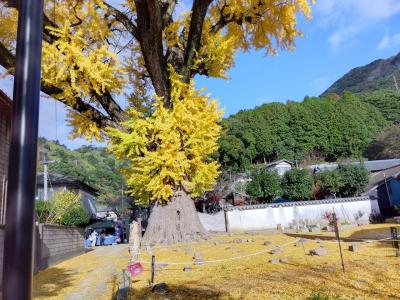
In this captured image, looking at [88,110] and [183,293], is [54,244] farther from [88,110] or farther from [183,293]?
[183,293]

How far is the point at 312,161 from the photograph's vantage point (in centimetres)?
5272

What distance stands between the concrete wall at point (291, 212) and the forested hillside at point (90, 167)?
76.9ft

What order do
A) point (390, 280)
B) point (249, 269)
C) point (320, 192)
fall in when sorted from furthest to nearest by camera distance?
point (320, 192) < point (249, 269) < point (390, 280)

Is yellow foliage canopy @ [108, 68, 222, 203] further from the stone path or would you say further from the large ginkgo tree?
the stone path

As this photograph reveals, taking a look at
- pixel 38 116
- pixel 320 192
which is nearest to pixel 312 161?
pixel 320 192

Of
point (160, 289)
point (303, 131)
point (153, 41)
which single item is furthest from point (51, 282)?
point (303, 131)

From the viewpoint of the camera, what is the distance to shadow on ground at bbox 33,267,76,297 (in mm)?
7859

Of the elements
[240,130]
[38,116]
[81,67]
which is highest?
[240,130]

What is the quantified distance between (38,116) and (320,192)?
113 feet

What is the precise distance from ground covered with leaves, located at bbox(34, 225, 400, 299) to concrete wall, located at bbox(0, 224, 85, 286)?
848mm

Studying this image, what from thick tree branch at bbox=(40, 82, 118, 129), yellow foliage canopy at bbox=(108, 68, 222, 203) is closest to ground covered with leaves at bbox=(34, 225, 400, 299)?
yellow foliage canopy at bbox=(108, 68, 222, 203)

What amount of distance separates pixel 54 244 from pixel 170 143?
5479 millimetres

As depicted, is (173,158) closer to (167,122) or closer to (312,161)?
(167,122)

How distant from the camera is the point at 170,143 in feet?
44.5
